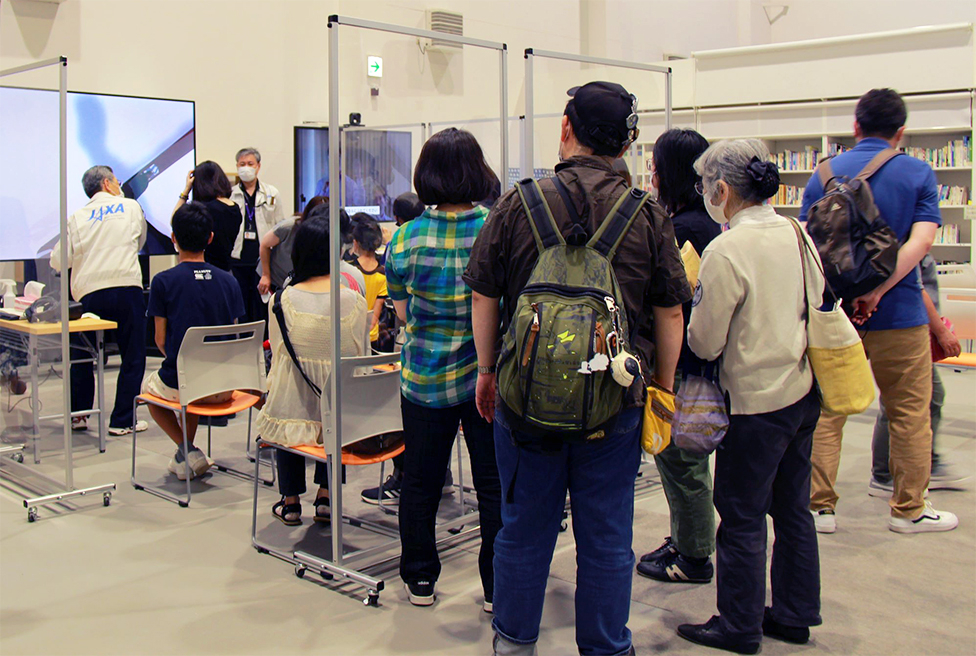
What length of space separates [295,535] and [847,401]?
7.17ft

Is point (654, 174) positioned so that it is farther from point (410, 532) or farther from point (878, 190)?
point (410, 532)

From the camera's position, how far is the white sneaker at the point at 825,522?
3.56m

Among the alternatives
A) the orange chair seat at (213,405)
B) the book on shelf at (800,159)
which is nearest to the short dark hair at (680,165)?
the orange chair seat at (213,405)

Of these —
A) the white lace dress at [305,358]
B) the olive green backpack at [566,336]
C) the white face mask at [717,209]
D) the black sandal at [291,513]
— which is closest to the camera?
the olive green backpack at [566,336]

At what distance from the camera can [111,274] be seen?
5.00 m

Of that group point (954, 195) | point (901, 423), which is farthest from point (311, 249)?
point (954, 195)

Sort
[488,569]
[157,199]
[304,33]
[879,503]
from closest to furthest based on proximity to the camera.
Result: [488,569]
[879,503]
[157,199]
[304,33]

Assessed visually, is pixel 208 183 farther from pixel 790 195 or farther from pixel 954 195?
pixel 954 195

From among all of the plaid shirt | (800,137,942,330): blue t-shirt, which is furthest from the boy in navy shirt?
(800,137,942,330): blue t-shirt

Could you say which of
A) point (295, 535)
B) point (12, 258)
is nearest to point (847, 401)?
point (295, 535)

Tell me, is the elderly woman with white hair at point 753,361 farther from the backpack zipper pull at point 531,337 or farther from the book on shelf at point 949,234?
the book on shelf at point 949,234

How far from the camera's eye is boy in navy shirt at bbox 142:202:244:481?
417cm

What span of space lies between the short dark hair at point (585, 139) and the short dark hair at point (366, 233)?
96.2 inches

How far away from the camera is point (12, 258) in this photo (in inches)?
211
